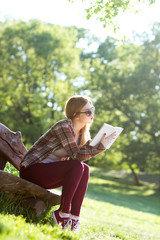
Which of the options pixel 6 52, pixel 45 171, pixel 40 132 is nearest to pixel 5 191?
pixel 45 171

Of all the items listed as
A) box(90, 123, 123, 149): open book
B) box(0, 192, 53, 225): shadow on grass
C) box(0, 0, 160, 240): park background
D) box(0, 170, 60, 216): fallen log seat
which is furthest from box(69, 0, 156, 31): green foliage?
box(0, 0, 160, 240): park background

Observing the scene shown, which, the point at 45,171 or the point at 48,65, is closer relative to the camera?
the point at 45,171

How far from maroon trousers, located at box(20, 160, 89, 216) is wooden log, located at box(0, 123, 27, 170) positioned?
0.50 meters

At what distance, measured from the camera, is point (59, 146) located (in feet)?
13.0

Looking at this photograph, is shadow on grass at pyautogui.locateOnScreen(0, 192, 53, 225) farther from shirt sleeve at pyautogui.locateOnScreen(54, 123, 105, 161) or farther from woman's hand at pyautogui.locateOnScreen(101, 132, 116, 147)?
woman's hand at pyautogui.locateOnScreen(101, 132, 116, 147)

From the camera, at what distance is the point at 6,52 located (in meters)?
26.0

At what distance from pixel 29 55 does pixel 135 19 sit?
19.6 meters

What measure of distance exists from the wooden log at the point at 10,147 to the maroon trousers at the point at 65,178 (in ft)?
1.64

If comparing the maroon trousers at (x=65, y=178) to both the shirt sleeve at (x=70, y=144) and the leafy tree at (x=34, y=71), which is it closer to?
the shirt sleeve at (x=70, y=144)

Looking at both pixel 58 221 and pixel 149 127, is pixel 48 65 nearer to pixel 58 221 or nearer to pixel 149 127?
pixel 149 127

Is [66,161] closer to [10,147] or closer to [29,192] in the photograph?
[29,192]

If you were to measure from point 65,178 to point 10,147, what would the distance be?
1135 mm

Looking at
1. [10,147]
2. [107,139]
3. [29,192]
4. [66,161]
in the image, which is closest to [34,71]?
[10,147]

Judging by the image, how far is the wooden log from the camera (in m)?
4.39
